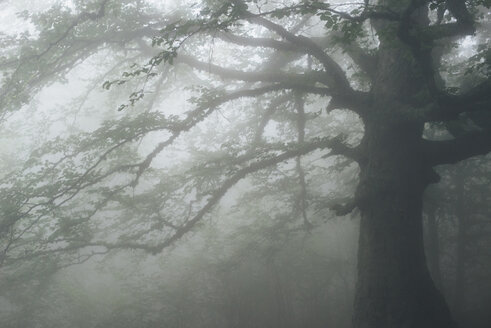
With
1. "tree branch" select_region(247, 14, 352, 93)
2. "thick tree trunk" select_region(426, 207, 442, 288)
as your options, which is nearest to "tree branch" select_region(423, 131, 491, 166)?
"tree branch" select_region(247, 14, 352, 93)

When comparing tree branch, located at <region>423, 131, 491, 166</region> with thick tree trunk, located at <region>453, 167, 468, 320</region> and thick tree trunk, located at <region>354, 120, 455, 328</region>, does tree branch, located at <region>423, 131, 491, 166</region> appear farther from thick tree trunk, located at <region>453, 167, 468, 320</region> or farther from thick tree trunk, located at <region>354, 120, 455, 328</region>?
thick tree trunk, located at <region>453, 167, 468, 320</region>

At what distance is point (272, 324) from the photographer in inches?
512

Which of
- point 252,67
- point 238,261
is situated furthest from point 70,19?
point 238,261

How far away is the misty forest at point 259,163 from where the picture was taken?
5.87m

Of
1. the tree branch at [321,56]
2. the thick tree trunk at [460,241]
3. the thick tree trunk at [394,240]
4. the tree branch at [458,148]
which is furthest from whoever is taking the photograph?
the thick tree trunk at [460,241]

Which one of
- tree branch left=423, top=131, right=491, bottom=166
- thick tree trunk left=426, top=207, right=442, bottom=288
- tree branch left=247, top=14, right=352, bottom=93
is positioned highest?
tree branch left=247, top=14, right=352, bottom=93

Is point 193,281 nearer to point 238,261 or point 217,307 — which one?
point 217,307

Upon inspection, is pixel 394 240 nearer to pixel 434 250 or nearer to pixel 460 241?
pixel 434 250

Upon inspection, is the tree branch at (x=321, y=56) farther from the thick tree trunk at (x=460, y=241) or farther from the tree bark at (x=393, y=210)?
the thick tree trunk at (x=460, y=241)

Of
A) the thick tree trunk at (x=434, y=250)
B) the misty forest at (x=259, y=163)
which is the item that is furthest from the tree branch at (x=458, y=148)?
the thick tree trunk at (x=434, y=250)

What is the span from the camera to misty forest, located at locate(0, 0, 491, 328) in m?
5.87

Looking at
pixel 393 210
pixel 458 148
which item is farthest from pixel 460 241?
pixel 393 210

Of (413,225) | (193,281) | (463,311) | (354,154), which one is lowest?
(463,311)

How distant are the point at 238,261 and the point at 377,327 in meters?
5.94
